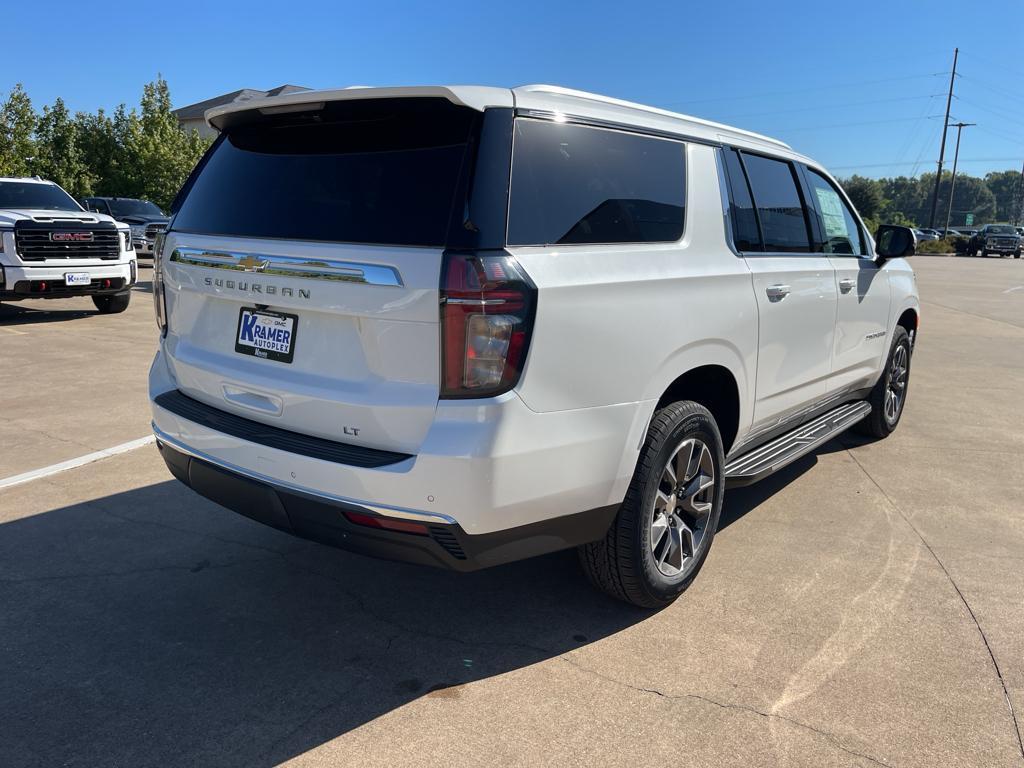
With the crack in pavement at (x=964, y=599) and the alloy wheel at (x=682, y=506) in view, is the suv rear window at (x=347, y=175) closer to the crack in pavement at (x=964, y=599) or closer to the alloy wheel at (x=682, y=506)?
the alloy wheel at (x=682, y=506)

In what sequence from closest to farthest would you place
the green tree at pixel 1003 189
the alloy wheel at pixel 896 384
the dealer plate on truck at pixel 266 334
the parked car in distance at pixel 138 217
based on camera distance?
the dealer plate on truck at pixel 266 334 → the alloy wheel at pixel 896 384 → the parked car in distance at pixel 138 217 → the green tree at pixel 1003 189

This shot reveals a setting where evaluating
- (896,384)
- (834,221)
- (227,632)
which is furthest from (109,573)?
(896,384)

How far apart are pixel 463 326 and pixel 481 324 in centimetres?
6

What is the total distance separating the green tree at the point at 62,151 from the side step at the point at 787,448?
41.5 metres

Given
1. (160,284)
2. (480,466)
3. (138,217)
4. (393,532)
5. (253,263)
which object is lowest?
(393,532)

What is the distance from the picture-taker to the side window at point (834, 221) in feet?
15.3

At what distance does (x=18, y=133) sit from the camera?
35.2 metres

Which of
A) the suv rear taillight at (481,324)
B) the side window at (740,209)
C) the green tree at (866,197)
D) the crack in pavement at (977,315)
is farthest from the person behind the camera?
the green tree at (866,197)

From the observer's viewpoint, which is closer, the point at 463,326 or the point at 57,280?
the point at 463,326

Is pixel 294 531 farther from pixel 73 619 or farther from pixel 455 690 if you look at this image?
pixel 73 619

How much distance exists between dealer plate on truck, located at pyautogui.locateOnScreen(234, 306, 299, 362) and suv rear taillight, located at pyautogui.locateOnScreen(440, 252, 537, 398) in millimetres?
638

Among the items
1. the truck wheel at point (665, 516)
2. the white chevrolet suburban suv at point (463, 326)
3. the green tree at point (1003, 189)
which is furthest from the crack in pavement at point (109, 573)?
the green tree at point (1003, 189)

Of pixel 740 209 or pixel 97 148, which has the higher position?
pixel 97 148

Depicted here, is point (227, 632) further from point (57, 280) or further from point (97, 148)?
point (97, 148)
